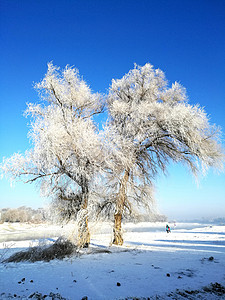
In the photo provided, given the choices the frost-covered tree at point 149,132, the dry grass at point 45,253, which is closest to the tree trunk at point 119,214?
the frost-covered tree at point 149,132

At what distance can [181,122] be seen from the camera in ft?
30.9

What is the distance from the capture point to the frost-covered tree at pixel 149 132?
31.2 ft

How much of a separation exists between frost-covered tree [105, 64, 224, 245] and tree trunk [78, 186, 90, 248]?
168cm

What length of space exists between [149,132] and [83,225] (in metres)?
5.37

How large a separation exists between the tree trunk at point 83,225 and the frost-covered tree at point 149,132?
5.52 ft

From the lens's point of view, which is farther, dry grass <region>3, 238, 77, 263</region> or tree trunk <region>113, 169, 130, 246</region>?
tree trunk <region>113, 169, 130, 246</region>

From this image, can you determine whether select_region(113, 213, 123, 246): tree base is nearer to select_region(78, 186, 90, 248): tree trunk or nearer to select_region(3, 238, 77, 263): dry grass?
select_region(78, 186, 90, 248): tree trunk

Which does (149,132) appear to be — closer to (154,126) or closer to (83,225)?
(154,126)

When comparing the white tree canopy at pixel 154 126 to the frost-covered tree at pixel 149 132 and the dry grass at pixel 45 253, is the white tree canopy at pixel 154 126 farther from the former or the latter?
the dry grass at pixel 45 253

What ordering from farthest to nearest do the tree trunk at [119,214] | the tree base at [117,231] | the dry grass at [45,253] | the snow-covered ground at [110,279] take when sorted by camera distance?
the tree base at [117,231] < the tree trunk at [119,214] < the dry grass at [45,253] < the snow-covered ground at [110,279]

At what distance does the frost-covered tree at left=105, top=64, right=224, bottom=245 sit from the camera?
9500mm

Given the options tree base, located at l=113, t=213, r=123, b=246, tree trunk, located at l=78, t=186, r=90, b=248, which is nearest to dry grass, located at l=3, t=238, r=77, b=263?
tree trunk, located at l=78, t=186, r=90, b=248

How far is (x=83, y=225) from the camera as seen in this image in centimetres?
859

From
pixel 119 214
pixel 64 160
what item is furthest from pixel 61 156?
pixel 119 214
